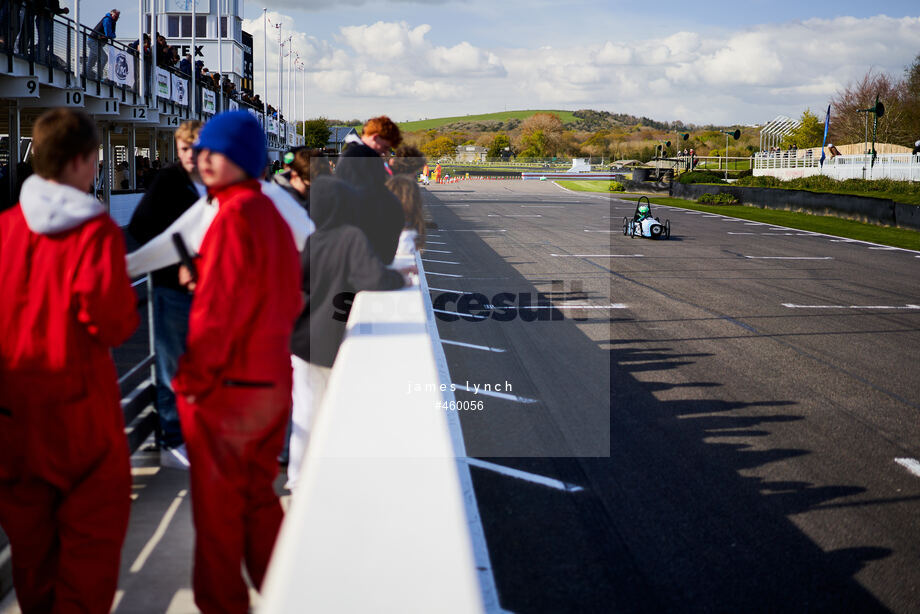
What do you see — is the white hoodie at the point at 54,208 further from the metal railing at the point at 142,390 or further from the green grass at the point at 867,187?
the green grass at the point at 867,187

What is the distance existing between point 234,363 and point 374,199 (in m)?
2.24

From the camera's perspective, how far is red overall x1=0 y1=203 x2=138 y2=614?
8.89 feet

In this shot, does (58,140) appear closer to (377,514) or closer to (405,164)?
(377,514)

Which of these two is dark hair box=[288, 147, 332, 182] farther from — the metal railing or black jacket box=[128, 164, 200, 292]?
the metal railing

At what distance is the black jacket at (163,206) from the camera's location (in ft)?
15.1

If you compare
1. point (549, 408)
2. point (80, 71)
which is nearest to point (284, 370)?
point (549, 408)

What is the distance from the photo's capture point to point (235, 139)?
2947mm

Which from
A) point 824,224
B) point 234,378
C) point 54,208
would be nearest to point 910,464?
point 234,378

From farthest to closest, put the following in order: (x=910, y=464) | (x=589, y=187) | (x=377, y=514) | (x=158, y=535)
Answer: (x=589, y=187) < (x=910, y=464) < (x=158, y=535) < (x=377, y=514)

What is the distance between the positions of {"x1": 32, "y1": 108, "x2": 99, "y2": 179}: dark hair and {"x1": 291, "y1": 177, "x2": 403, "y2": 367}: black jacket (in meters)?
1.43

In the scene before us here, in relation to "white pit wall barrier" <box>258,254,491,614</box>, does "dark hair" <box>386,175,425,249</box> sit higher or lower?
higher

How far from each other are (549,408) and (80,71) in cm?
1611

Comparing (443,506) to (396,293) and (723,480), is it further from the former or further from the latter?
(723,480)

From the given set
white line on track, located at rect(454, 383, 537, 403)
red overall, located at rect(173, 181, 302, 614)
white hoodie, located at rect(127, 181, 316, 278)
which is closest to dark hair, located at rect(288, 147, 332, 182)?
white hoodie, located at rect(127, 181, 316, 278)
